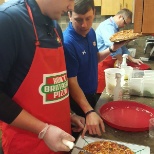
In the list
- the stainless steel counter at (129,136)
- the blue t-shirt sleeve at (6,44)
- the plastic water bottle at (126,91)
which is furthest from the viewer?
the plastic water bottle at (126,91)

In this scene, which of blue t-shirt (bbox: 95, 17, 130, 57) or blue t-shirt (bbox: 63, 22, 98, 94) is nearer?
blue t-shirt (bbox: 63, 22, 98, 94)

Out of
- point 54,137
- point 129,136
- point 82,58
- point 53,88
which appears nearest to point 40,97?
point 53,88

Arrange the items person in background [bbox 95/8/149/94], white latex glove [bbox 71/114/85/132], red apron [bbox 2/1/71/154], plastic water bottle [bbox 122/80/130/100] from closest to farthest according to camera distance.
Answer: red apron [bbox 2/1/71/154] < white latex glove [bbox 71/114/85/132] < plastic water bottle [bbox 122/80/130/100] < person in background [bbox 95/8/149/94]

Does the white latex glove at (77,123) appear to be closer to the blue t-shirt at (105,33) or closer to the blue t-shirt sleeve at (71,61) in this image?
the blue t-shirt sleeve at (71,61)

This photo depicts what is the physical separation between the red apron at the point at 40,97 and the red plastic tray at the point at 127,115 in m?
0.34

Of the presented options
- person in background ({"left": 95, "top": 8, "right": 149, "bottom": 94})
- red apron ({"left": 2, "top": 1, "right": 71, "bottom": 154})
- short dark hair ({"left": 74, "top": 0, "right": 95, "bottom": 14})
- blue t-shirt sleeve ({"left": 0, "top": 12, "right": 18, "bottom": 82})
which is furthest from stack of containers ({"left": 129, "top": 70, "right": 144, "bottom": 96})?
blue t-shirt sleeve ({"left": 0, "top": 12, "right": 18, "bottom": 82})

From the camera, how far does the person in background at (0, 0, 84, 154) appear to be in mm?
831

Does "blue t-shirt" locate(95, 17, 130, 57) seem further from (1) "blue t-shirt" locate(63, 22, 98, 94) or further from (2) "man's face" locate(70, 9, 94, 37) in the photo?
(2) "man's face" locate(70, 9, 94, 37)

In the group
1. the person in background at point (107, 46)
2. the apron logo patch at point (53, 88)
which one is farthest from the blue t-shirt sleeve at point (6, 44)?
the person in background at point (107, 46)

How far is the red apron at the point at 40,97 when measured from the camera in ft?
2.95

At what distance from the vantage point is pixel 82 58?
1523 mm

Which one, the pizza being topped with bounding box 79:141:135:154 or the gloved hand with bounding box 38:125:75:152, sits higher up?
the gloved hand with bounding box 38:125:75:152

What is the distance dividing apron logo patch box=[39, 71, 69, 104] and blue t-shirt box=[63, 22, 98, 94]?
1.21ft

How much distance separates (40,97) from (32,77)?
3.9 inches
